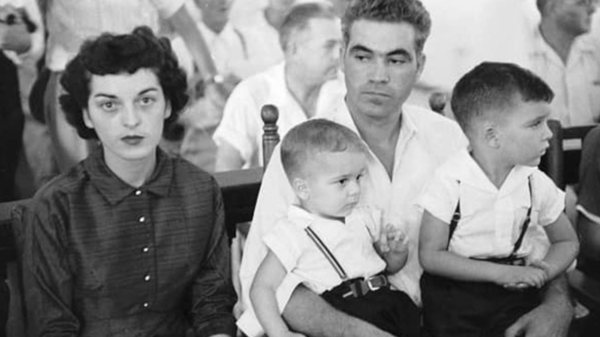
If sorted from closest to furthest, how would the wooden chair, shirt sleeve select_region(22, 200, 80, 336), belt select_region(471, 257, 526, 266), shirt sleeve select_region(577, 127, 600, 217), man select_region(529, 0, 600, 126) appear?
shirt sleeve select_region(22, 200, 80, 336) < belt select_region(471, 257, 526, 266) < the wooden chair < shirt sleeve select_region(577, 127, 600, 217) < man select_region(529, 0, 600, 126)

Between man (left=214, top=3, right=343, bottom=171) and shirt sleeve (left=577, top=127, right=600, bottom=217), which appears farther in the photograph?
man (left=214, top=3, right=343, bottom=171)

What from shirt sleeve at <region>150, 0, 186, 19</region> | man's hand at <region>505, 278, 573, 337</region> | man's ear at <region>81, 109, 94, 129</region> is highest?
shirt sleeve at <region>150, 0, 186, 19</region>

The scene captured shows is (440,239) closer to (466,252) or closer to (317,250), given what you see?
(466,252)

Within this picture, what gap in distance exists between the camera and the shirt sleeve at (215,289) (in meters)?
1.91

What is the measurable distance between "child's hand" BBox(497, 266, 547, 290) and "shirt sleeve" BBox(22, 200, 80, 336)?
→ 0.99 meters

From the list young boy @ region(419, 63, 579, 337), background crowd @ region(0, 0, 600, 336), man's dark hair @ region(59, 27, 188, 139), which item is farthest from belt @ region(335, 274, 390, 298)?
man's dark hair @ region(59, 27, 188, 139)

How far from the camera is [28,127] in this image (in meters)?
2.46

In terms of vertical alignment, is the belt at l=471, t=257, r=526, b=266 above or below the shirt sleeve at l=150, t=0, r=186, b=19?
below

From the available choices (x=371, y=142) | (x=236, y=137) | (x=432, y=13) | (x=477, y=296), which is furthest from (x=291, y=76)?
(x=477, y=296)

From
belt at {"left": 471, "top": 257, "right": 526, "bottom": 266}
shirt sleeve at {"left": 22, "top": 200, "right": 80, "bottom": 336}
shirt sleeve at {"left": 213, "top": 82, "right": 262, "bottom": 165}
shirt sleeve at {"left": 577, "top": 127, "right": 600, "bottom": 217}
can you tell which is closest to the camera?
shirt sleeve at {"left": 22, "top": 200, "right": 80, "bottom": 336}

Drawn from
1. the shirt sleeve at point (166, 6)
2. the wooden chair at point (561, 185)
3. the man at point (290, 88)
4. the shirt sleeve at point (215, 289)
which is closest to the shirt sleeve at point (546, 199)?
the wooden chair at point (561, 185)

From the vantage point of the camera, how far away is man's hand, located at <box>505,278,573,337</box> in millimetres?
1820

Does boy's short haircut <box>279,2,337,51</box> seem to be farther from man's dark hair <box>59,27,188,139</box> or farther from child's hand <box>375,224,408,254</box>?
child's hand <box>375,224,408,254</box>

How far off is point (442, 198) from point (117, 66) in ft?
2.71
